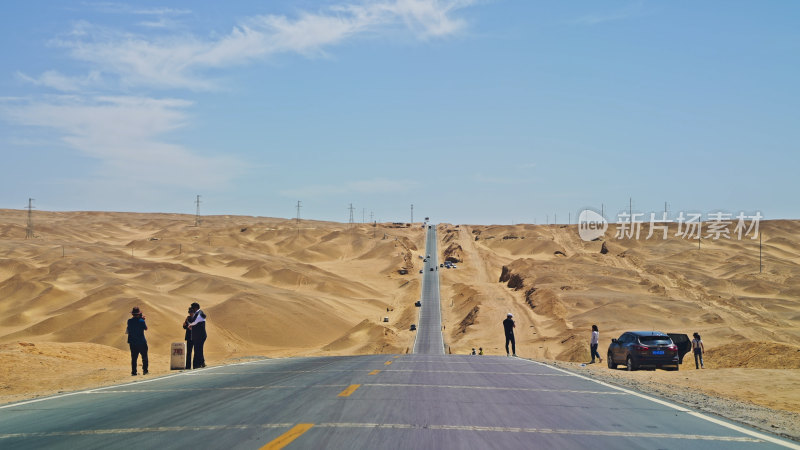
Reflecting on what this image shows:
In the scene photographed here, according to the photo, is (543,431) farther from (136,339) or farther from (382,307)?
(382,307)

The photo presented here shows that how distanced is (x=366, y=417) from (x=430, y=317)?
86696 millimetres

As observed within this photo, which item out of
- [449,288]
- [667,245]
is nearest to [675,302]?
[449,288]

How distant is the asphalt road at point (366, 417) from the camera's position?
368 inches

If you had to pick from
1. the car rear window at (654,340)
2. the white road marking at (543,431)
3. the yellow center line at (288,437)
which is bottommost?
the car rear window at (654,340)

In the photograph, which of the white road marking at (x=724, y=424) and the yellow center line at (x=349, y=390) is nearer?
the white road marking at (x=724, y=424)

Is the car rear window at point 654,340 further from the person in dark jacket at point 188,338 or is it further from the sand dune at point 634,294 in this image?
the person in dark jacket at point 188,338

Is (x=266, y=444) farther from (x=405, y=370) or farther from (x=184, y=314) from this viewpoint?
(x=184, y=314)

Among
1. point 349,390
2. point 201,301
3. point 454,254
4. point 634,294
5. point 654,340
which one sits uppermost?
point 454,254

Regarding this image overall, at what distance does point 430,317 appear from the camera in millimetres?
97062

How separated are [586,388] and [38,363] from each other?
2064 cm

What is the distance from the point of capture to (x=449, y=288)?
405ft

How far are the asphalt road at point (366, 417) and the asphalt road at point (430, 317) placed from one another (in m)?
49.9

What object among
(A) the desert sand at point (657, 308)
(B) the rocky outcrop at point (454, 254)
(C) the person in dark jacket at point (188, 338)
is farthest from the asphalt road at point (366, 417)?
(B) the rocky outcrop at point (454, 254)

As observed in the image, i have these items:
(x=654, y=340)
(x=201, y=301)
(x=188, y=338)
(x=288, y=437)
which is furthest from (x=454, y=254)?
(x=288, y=437)
